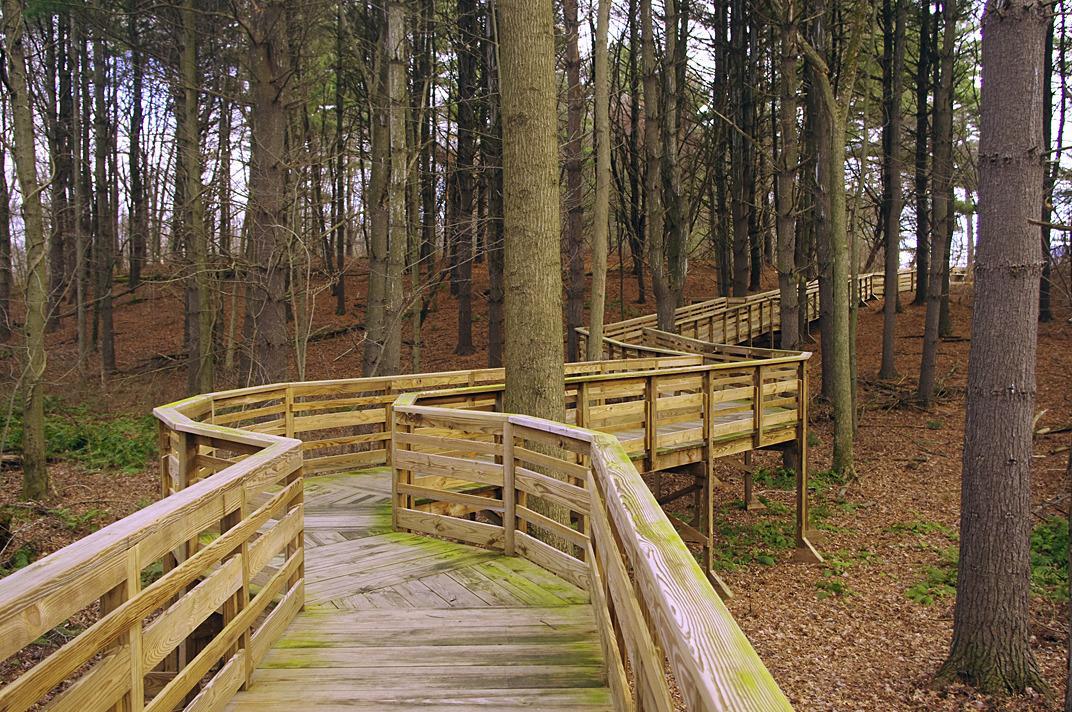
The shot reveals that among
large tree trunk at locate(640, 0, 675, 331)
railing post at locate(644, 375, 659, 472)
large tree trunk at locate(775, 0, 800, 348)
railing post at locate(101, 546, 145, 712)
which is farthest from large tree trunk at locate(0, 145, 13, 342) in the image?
railing post at locate(101, 546, 145, 712)

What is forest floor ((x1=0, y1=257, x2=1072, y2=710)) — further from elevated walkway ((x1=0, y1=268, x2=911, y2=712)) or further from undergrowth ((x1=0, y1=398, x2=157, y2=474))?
elevated walkway ((x1=0, y1=268, x2=911, y2=712))

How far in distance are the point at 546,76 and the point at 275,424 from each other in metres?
5.00

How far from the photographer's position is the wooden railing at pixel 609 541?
68.0 inches

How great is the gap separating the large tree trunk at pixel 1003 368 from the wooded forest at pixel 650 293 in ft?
0.08

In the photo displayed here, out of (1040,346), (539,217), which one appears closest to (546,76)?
(539,217)

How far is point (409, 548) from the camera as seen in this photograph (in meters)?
6.73

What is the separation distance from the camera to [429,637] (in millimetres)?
4699

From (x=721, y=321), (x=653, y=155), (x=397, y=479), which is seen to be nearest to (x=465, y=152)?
(x=653, y=155)

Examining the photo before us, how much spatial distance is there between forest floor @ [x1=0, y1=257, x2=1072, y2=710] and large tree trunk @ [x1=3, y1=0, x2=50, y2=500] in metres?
0.61

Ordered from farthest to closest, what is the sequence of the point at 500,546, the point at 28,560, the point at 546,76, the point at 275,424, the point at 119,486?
the point at 119,486 < the point at 275,424 < the point at 28,560 < the point at 546,76 < the point at 500,546

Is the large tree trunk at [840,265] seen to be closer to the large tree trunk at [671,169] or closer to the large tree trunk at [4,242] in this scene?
the large tree trunk at [671,169]

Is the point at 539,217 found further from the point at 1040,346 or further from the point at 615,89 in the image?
the point at 1040,346

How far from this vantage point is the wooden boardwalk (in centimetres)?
388

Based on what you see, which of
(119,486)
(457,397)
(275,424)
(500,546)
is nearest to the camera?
(500,546)
